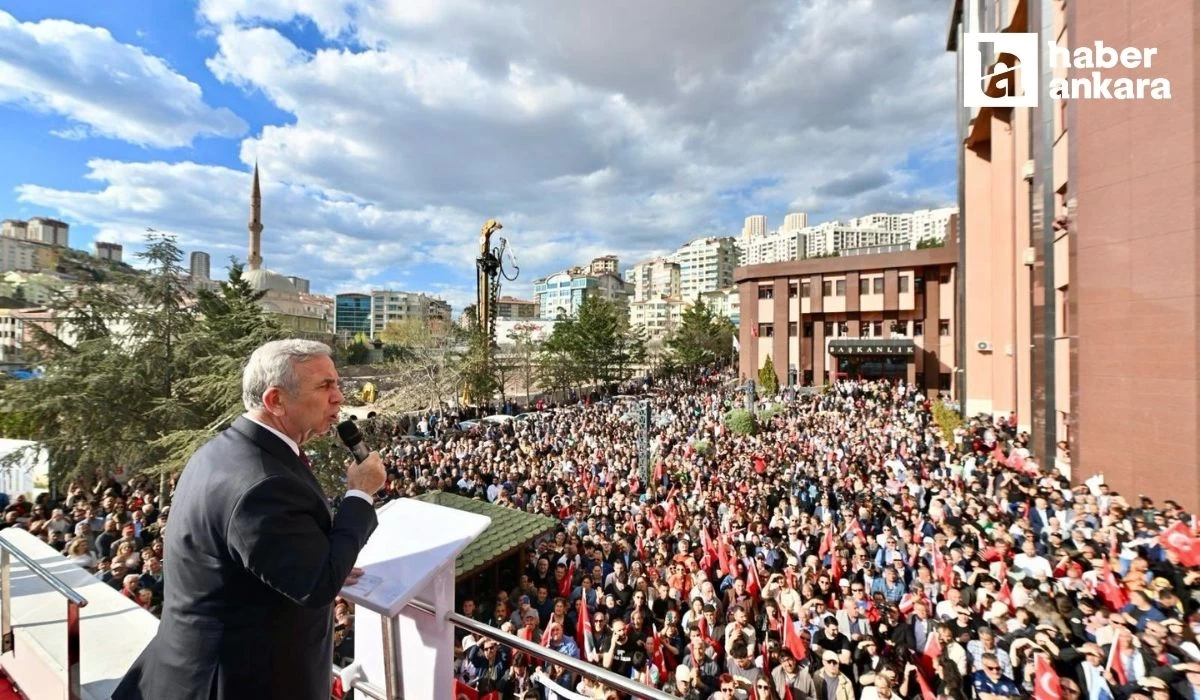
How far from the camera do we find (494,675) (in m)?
5.05

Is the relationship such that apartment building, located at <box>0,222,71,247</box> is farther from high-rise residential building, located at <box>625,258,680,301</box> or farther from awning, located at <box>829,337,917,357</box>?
awning, located at <box>829,337,917,357</box>

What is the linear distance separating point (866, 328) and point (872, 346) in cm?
203

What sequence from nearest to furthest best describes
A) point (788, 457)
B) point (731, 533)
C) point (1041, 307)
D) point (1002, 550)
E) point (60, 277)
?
1. point (1002, 550)
2. point (731, 533)
3. point (60, 277)
4. point (1041, 307)
5. point (788, 457)

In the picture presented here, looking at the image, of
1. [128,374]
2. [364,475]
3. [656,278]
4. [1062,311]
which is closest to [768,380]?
[1062,311]

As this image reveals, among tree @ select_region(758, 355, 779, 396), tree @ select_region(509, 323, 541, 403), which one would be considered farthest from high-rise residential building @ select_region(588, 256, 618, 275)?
tree @ select_region(758, 355, 779, 396)

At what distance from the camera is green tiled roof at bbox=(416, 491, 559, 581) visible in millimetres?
7363

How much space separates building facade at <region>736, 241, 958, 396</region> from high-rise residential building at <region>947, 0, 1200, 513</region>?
20204 mm

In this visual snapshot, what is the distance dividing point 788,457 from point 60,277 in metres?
19.0

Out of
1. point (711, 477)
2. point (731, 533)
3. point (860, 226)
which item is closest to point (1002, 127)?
point (711, 477)

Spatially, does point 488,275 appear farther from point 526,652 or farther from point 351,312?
point 351,312

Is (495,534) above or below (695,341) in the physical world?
below

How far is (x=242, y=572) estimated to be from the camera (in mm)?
1497

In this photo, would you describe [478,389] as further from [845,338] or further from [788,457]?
[845,338]

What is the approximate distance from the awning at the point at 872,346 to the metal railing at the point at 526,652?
123 ft
